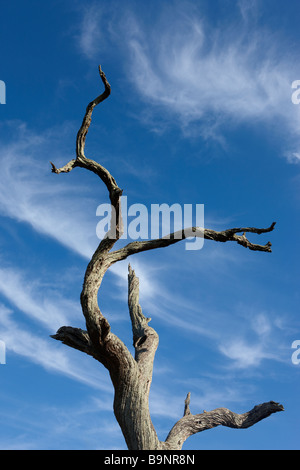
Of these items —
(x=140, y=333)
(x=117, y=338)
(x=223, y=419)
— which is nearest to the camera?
(x=117, y=338)

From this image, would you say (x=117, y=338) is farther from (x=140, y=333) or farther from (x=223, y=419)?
(x=223, y=419)

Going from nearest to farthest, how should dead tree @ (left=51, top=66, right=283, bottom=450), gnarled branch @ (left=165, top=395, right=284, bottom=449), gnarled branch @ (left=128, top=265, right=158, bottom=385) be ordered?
dead tree @ (left=51, top=66, right=283, bottom=450), gnarled branch @ (left=128, top=265, right=158, bottom=385), gnarled branch @ (left=165, top=395, right=284, bottom=449)

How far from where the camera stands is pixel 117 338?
9336mm

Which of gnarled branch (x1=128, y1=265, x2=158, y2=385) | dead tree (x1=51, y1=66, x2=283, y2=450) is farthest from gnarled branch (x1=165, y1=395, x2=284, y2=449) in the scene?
gnarled branch (x1=128, y1=265, x2=158, y2=385)

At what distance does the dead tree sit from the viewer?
29.5 ft

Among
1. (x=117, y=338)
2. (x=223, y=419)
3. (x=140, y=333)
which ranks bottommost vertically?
(x=223, y=419)

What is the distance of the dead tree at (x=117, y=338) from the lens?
9.00m

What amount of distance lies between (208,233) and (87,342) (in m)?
3.96

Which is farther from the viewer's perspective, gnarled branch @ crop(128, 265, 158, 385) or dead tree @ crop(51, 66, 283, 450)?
gnarled branch @ crop(128, 265, 158, 385)

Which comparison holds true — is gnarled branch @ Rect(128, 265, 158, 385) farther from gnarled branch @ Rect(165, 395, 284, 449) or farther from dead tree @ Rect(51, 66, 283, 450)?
gnarled branch @ Rect(165, 395, 284, 449)

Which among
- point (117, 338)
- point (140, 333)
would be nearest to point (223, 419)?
point (140, 333)

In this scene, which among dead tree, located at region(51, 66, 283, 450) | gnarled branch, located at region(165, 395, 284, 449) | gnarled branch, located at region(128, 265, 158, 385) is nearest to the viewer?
dead tree, located at region(51, 66, 283, 450)
